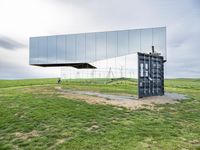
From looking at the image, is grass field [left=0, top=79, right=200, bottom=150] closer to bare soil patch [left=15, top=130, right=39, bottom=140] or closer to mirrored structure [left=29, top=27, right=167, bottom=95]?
bare soil patch [left=15, top=130, right=39, bottom=140]

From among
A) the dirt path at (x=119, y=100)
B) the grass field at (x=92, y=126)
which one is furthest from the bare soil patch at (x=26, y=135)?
the dirt path at (x=119, y=100)

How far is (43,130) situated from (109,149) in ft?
10.0

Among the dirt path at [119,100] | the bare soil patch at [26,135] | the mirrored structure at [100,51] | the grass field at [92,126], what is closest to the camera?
the grass field at [92,126]

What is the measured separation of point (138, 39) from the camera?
37781 millimetres

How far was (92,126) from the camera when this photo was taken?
998 centimetres

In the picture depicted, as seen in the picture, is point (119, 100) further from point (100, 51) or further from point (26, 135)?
point (100, 51)

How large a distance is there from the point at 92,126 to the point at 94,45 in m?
30.6

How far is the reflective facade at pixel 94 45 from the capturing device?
37094 millimetres

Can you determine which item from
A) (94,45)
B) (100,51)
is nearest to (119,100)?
(100,51)

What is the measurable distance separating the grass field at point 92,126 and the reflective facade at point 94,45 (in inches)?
923

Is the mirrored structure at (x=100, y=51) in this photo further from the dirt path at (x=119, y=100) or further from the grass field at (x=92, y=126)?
the grass field at (x=92, y=126)

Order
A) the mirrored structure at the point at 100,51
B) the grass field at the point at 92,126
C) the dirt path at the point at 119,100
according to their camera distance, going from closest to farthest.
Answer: the grass field at the point at 92,126 < the dirt path at the point at 119,100 < the mirrored structure at the point at 100,51

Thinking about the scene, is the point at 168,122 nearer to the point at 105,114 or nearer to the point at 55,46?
the point at 105,114

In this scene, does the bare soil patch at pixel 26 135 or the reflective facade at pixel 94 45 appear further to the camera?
the reflective facade at pixel 94 45
